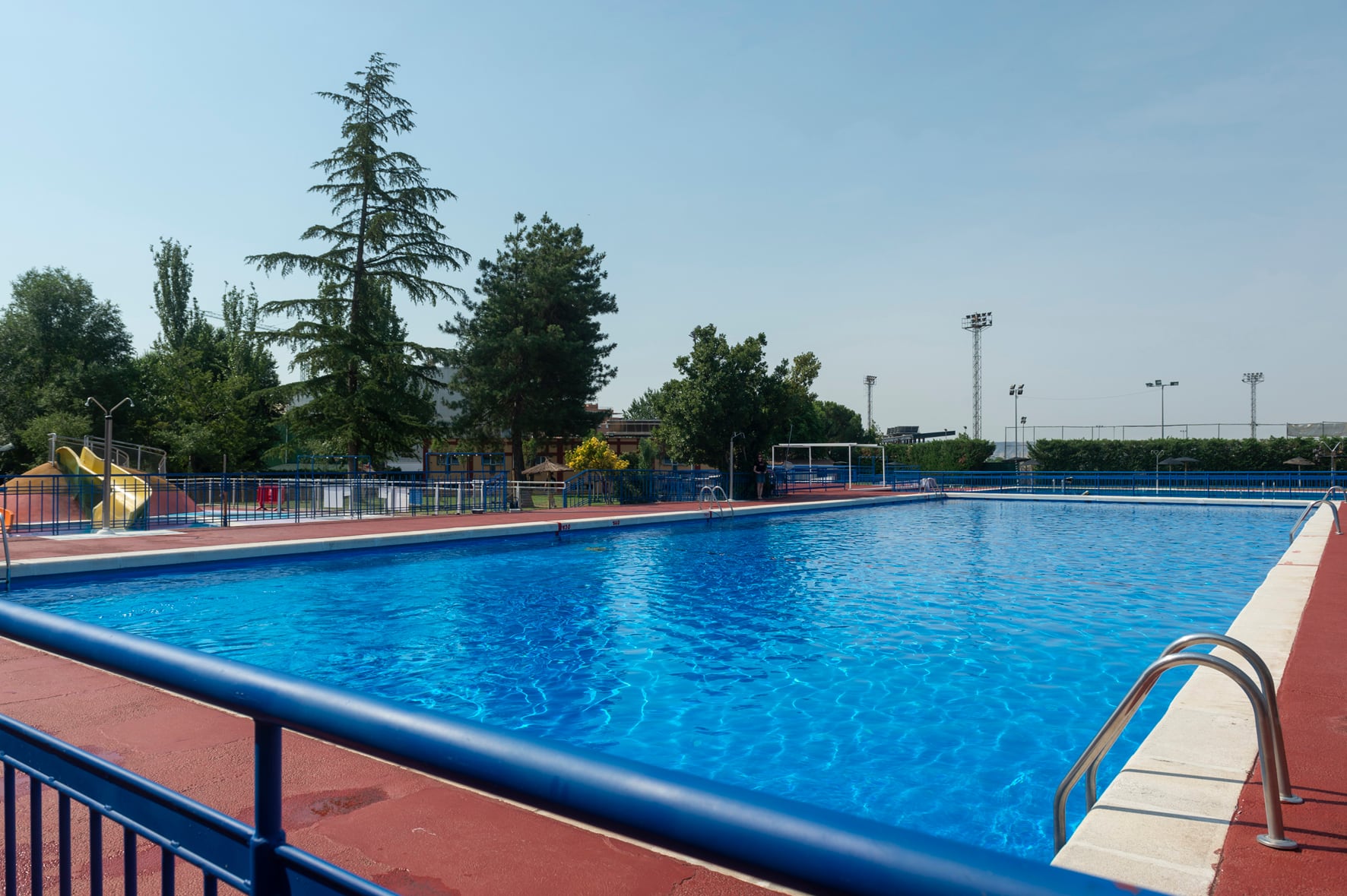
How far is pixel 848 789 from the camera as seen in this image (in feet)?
19.5

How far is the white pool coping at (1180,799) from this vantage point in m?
3.37

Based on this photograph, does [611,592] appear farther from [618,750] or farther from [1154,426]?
[1154,426]

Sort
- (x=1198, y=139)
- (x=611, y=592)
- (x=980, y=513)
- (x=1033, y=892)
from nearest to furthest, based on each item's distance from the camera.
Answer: (x=1033, y=892)
(x=611, y=592)
(x=1198, y=139)
(x=980, y=513)

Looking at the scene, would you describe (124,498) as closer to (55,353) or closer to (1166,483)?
(55,353)

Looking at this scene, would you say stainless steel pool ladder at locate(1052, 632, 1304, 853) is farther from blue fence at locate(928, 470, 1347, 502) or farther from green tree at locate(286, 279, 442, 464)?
blue fence at locate(928, 470, 1347, 502)

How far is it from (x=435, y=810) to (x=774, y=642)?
6.46 m

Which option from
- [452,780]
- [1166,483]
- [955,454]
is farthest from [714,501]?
[452,780]

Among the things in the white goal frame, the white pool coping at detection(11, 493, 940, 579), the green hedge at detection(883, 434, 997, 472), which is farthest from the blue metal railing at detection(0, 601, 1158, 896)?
the green hedge at detection(883, 434, 997, 472)

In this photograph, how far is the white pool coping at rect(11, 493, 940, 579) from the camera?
12.9 metres

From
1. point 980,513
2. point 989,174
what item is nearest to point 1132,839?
point 989,174

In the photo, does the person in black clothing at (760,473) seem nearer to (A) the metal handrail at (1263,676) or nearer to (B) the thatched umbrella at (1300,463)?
(B) the thatched umbrella at (1300,463)

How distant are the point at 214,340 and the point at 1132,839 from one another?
6194 centimetres

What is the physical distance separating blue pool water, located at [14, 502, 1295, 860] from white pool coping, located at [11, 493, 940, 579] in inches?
12.2

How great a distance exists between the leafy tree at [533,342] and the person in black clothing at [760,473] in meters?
8.90
